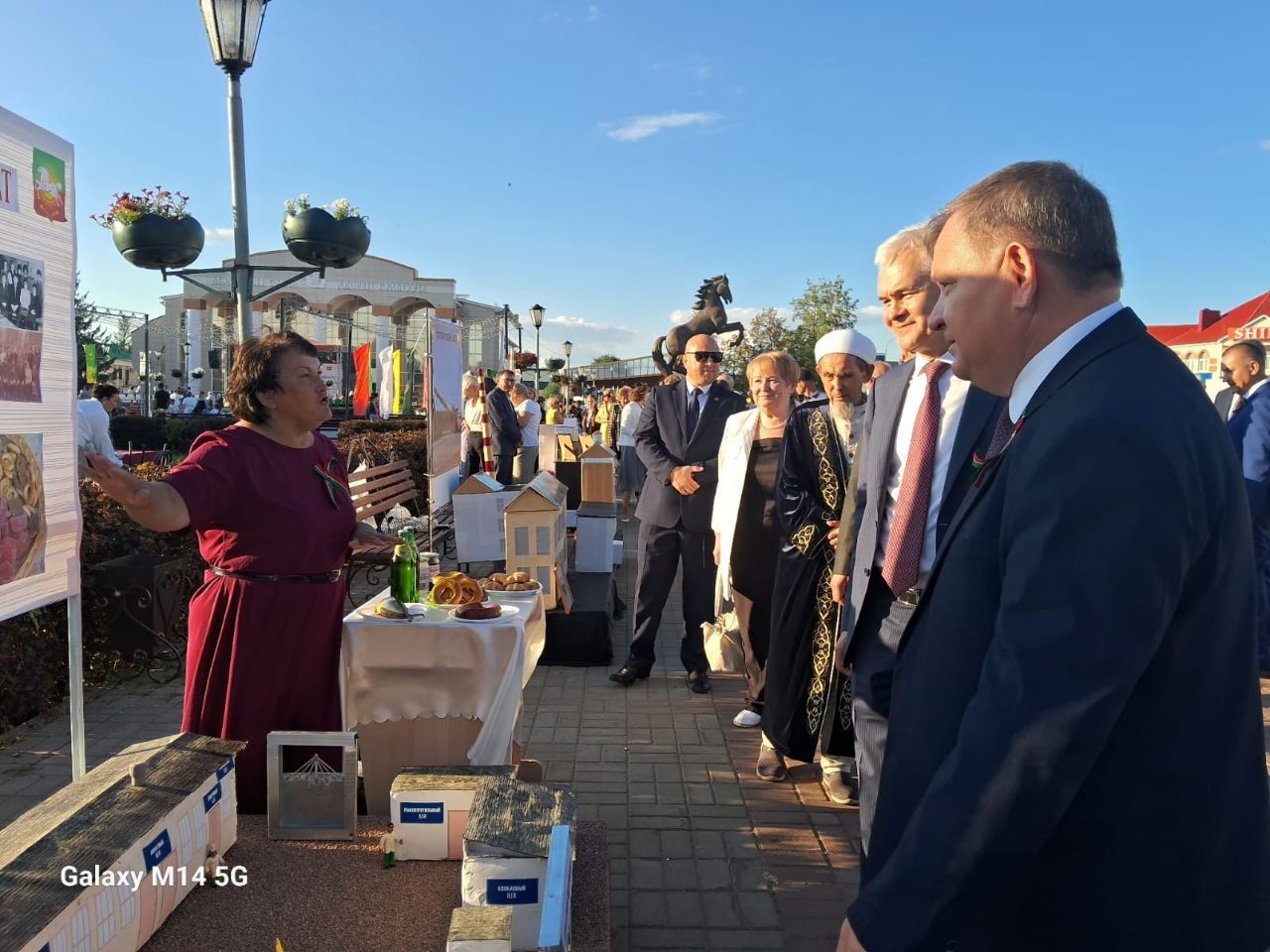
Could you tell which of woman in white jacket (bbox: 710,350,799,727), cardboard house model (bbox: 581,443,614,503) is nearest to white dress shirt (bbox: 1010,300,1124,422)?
woman in white jacket (bbox: 710,350,799,727)

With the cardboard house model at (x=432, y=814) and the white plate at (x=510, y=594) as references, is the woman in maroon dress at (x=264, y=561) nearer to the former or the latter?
the cardboard house model at (x=432, y=814)

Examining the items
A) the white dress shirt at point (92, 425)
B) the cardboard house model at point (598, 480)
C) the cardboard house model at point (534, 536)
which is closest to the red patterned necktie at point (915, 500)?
the cardboard house model at point (534, 536)

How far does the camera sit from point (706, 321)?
13.6 metres

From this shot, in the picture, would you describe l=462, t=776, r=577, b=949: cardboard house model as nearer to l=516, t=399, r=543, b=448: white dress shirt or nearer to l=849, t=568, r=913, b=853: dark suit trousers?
l=849, t=568, r=913, b=853: dark suit trousers

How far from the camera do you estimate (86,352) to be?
18453 millimetres

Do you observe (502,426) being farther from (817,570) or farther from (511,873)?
(511,873)

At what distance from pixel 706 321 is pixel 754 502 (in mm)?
9244

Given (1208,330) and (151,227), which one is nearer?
(151,227)

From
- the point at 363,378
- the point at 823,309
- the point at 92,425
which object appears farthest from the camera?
the point at 823,309

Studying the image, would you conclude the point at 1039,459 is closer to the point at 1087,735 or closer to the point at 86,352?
the point at 1087,735

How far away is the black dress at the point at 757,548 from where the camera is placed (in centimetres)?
465

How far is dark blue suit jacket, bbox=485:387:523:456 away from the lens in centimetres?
1184

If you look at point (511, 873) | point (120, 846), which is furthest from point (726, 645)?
point (120, 846)

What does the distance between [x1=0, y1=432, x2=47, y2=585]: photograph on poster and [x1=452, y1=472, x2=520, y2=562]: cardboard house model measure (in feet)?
16.1
